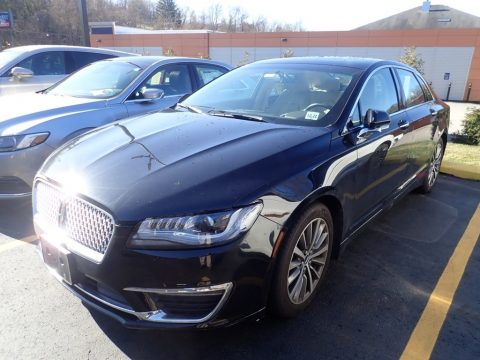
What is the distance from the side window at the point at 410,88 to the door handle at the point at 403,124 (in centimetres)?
36

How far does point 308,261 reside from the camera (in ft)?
8.60

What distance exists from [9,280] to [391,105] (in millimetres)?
3531

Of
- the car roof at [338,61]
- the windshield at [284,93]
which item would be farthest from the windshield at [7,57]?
the car roof at [338,61]

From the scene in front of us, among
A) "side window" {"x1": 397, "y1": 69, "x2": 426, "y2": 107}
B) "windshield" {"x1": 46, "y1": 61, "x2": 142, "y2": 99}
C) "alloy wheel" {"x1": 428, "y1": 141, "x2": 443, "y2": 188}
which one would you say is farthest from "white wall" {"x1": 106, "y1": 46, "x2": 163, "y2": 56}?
"side window" {"x1": 397, "y1": 69, "x2": 426, "y2": 107}

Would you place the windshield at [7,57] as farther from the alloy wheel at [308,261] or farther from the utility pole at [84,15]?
the alloy wheel at [308,261]

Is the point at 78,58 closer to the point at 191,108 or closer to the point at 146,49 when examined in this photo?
the point at 191,108

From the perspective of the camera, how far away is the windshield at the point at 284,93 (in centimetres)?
308

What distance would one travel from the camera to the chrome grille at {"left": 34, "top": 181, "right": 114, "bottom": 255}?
207 cm

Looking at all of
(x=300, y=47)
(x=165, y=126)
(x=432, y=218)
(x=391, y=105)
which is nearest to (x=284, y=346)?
(x=165, y=126)

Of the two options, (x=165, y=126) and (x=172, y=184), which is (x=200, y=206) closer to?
(x=172, y=184)

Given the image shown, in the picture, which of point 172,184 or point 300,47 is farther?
point 300,47

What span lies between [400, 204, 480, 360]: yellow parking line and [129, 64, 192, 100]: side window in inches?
151

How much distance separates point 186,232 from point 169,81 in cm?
394

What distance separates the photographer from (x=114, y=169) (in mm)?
2293
